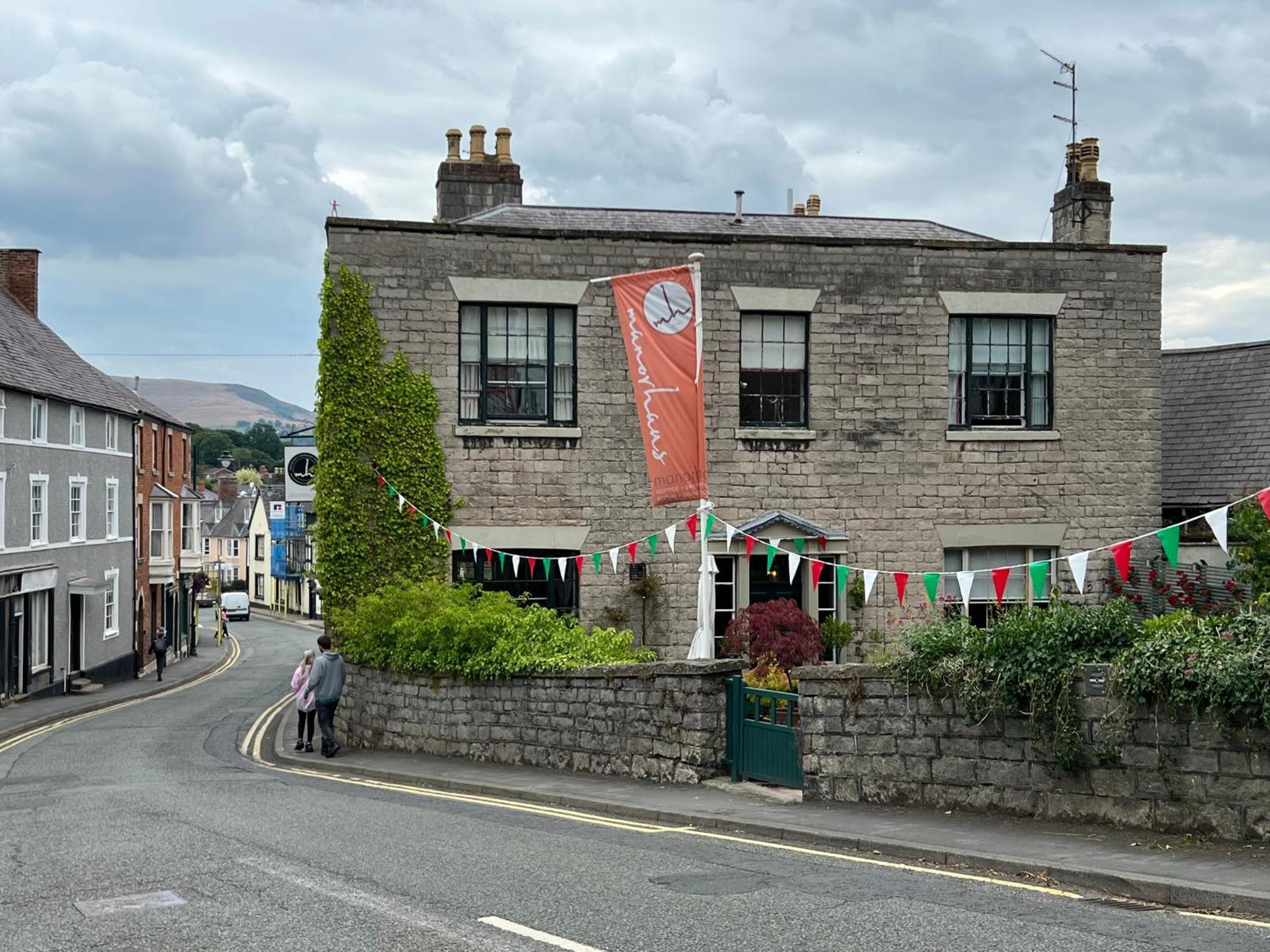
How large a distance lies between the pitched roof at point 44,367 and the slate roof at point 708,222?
1731 cm

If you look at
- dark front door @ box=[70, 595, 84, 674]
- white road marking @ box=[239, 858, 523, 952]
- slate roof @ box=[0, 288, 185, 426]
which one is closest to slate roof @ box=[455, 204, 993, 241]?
white road marking @ box=[239, 858, 523, 952]

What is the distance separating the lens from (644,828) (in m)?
12.1

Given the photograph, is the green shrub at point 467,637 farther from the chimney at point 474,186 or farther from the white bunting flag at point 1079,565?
the chimney at point 474,186

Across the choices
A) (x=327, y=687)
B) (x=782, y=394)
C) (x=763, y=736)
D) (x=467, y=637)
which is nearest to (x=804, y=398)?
(x=782, y=394)

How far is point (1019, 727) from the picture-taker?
36.3ft

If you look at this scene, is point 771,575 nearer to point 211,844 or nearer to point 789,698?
point 789,698

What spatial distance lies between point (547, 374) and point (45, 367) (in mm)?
24896

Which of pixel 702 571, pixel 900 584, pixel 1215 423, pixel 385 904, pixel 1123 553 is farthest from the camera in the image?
pixel 1215 423

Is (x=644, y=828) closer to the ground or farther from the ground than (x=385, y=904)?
closer to the ground

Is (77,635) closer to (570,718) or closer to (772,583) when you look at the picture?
(772,583)

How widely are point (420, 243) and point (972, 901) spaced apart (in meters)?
14.0

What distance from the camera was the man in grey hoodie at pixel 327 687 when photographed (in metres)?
19.0

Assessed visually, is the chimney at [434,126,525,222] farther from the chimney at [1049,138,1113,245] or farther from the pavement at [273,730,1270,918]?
the pavement at [273,730,1270,918]

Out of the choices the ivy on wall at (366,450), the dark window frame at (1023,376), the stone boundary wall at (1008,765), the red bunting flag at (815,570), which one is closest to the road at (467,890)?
the stone boundary wall at (1008,765)
